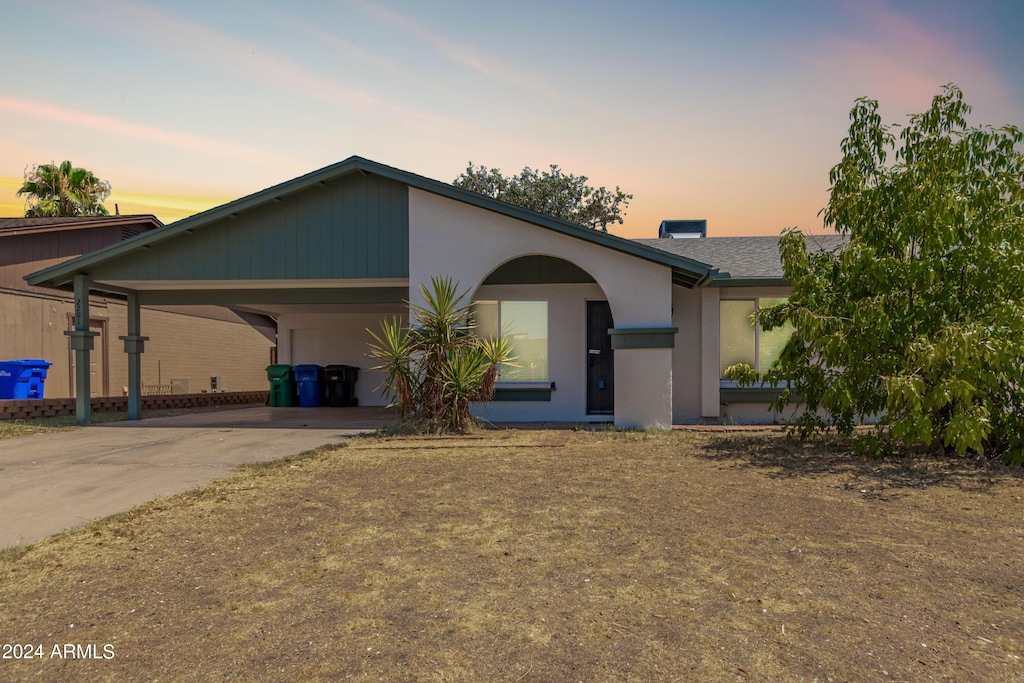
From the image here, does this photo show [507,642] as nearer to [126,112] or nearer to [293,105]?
[293,105]

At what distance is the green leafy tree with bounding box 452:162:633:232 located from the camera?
3369 centimetres

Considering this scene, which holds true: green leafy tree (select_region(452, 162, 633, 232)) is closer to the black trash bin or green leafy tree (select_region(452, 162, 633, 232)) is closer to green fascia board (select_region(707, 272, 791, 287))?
the black trash bin

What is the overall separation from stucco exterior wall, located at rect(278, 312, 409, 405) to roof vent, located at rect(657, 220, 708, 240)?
881cm

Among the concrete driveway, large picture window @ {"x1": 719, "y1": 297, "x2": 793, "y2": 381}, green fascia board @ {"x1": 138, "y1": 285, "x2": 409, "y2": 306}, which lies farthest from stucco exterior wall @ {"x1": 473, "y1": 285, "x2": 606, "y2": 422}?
the concrete driveway

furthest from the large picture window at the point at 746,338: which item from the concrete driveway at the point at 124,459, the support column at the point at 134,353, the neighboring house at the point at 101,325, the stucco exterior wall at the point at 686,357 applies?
the neighboring house at the point at 101,325

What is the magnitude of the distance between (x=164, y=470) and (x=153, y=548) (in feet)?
11.4

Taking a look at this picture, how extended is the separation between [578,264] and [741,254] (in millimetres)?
5023

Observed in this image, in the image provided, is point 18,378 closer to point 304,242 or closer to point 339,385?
point 339,385

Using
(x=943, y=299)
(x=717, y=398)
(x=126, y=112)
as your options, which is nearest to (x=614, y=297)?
(x=717, y=398)

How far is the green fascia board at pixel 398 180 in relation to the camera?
1109cm

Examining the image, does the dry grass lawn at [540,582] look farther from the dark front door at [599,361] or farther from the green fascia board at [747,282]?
the dark front door at [599,361]

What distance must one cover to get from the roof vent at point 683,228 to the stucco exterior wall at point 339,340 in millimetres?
8814

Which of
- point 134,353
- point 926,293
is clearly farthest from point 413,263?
point 926,293

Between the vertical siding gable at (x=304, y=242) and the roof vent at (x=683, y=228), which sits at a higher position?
the roof vent at (x=683, y=228)
